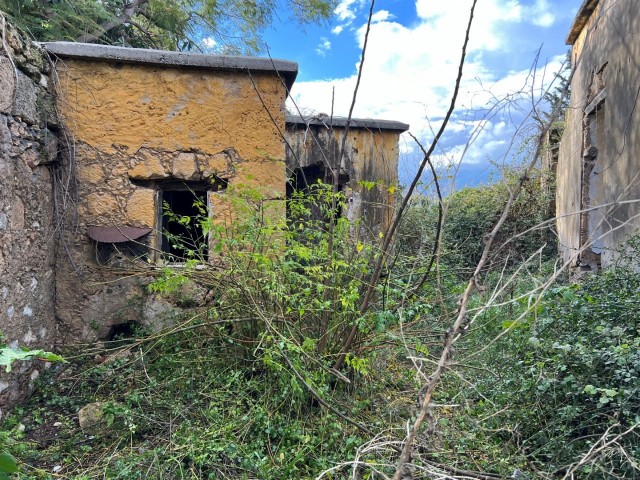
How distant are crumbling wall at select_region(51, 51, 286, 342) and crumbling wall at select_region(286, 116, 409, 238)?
1.92m

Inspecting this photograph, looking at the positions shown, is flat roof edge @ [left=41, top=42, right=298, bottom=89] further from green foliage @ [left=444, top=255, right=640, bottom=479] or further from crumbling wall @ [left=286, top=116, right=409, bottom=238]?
green foliage @ [left=444, top=255, right=640, bottom=479]

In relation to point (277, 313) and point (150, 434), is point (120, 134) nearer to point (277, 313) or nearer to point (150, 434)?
point (277, 313)

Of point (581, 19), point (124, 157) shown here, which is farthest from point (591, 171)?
point (124, 157)

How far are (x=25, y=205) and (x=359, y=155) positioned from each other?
4.22 metres

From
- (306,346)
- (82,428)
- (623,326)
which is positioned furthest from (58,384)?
(623,326)

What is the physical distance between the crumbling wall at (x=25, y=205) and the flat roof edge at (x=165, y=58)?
223 mm

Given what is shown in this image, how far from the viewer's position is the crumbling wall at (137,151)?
3.89 metres

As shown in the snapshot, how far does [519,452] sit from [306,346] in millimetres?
1387

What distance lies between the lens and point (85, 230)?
392cm

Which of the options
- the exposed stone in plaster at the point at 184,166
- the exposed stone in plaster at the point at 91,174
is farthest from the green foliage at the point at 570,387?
the exposed stone in plaster at the point at 91,174

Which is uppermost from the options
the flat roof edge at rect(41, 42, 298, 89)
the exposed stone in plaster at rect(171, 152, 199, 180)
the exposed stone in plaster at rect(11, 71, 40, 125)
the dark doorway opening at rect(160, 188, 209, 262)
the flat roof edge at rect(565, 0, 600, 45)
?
the flat roof edge at rect(565, 0, 600, 45)

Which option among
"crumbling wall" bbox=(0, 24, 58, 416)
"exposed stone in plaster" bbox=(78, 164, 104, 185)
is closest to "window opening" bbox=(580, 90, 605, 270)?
"exposed stone in plaster" bbox=(78, 164, 104, 185)

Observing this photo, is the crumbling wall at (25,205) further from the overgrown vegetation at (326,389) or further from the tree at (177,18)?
the tree at (177,18)

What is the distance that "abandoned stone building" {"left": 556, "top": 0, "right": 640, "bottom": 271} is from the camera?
4.53 meters
